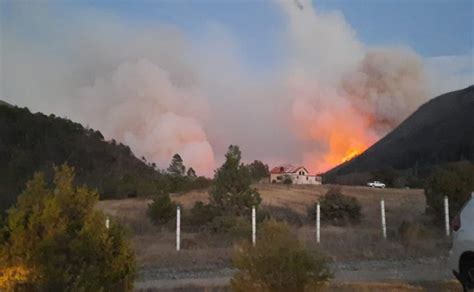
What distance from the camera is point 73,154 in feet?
179

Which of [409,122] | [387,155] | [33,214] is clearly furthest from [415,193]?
[409,122]

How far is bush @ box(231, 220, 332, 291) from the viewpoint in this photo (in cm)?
815

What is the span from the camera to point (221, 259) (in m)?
18.2

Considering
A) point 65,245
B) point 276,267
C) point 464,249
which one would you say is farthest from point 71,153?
point 65,245

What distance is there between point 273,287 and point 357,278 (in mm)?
5634

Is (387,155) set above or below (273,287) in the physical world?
above

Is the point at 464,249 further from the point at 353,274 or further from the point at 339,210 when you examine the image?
the point at 339,210

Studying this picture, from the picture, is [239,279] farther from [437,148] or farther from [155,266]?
[437,148]

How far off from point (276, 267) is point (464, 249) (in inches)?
123

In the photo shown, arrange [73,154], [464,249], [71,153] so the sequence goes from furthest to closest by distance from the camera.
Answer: [71,153]
[73,154]
[464,249]

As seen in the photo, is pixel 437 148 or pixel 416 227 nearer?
pixel 416 227

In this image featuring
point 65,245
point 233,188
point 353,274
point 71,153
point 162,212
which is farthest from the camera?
point 71,153

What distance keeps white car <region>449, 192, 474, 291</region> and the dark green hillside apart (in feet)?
107

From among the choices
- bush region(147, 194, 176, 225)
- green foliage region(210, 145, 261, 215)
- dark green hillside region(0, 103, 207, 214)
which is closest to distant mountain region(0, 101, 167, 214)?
dark green hillside region(0, 103, 207, 214)
